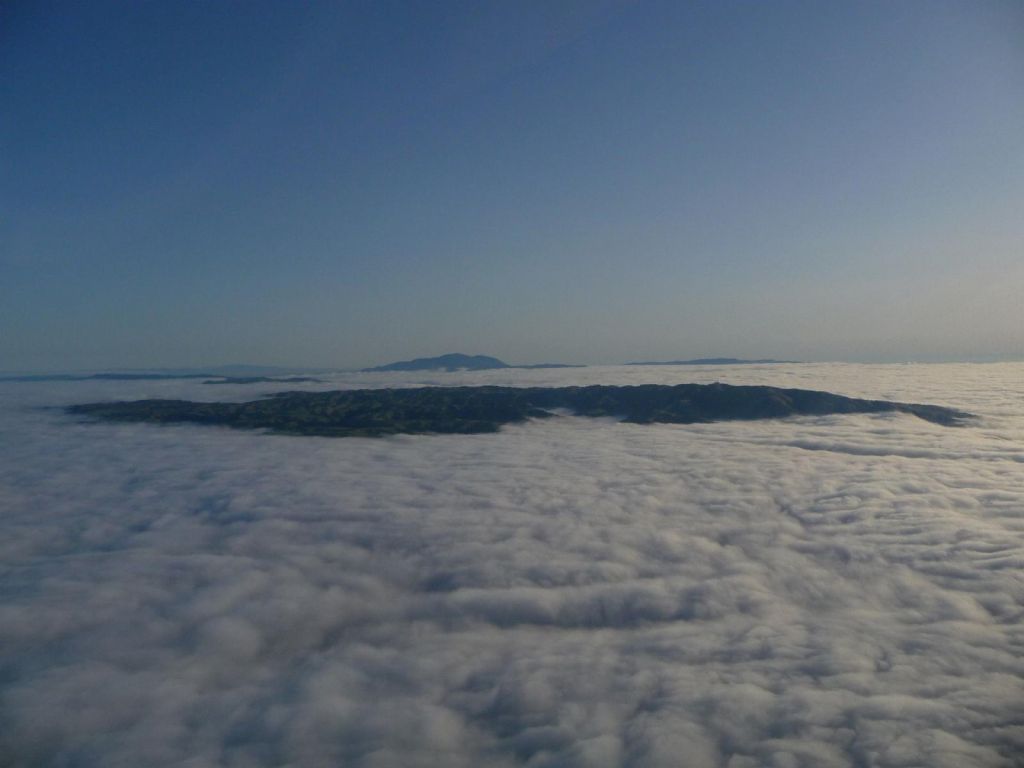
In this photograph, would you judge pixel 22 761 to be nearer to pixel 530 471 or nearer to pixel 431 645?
pixel 431 645

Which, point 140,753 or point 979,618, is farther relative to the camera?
point 979,618

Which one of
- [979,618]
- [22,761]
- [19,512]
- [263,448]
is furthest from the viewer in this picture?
[263,448]

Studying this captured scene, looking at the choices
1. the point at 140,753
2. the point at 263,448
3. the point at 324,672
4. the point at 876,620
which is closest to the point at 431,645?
the point at 324,672

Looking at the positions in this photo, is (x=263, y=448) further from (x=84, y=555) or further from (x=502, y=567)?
(x=502, y=567)

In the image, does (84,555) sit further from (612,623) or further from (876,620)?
(876,620)

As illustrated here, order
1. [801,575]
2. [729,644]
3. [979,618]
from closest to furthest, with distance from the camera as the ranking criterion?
1. [729,644]
2. [979,618]
3. [801,575]

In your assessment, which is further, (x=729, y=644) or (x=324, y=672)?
(x=729, y=644)

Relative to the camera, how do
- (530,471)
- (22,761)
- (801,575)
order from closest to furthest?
(22,761) → (801,575) → (530,471)

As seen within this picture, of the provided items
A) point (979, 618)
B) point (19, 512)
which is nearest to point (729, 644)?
point (979, 618)

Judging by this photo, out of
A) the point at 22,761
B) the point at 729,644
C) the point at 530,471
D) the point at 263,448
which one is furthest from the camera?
the point at 263,448
